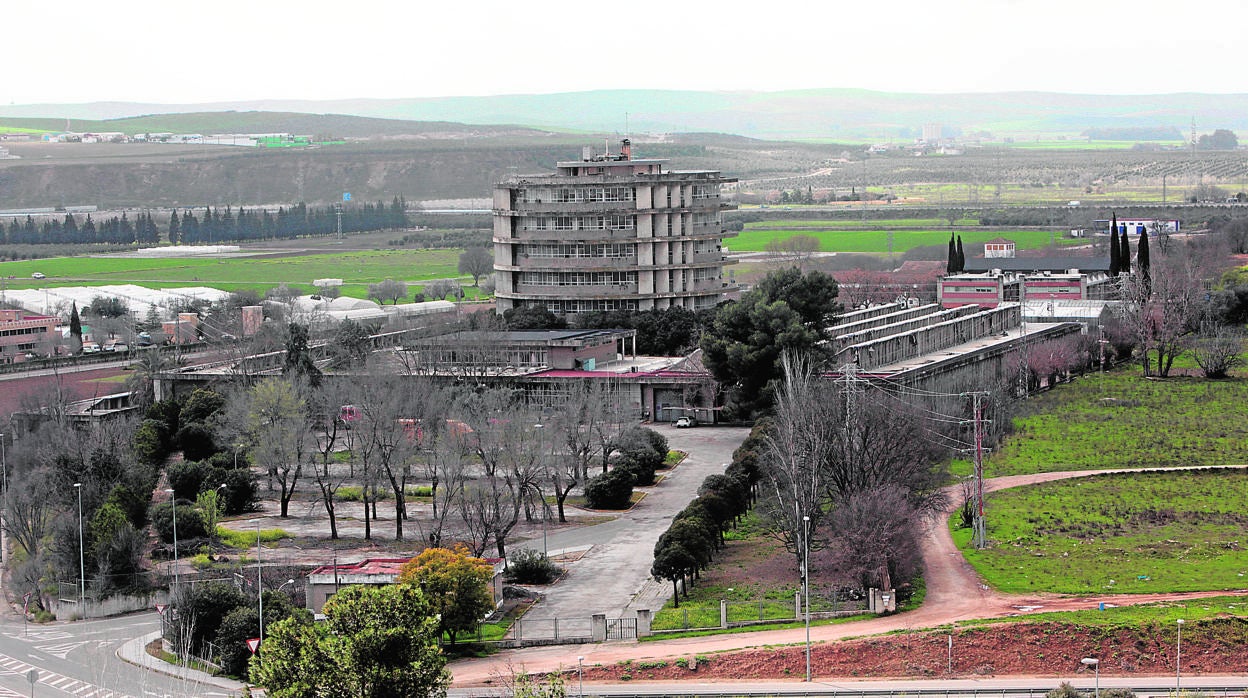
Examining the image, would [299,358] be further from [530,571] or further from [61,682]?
[61,682]

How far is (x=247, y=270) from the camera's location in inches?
6506

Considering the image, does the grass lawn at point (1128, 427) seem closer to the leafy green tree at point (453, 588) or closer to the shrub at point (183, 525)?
the leafy green tree at point (453, 588)

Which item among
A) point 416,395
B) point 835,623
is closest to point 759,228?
point 416,395

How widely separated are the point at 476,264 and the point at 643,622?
110 metres

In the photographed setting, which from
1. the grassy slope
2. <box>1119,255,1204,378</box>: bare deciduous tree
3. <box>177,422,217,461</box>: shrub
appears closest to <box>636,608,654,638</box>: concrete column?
<box>177,422,217,461</box>: shrub

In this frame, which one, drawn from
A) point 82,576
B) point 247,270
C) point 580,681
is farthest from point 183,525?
point 247,270

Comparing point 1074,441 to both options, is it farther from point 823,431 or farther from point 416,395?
point 416,395

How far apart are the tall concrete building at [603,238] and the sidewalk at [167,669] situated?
52220 mm

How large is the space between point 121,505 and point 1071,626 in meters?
29.8

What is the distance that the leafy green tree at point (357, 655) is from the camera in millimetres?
31406

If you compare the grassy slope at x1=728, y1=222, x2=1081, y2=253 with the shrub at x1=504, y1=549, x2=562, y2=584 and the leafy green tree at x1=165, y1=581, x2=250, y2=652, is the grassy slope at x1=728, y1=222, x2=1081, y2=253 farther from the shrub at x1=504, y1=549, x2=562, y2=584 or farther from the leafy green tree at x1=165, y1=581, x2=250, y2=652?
the leafy green tree at x1=165, y1=581, x2=250, y2=652

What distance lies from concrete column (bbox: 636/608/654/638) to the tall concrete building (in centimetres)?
5226

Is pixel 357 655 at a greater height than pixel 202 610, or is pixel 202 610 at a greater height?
pixel 357 655

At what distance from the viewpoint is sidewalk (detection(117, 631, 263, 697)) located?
1506 inches
